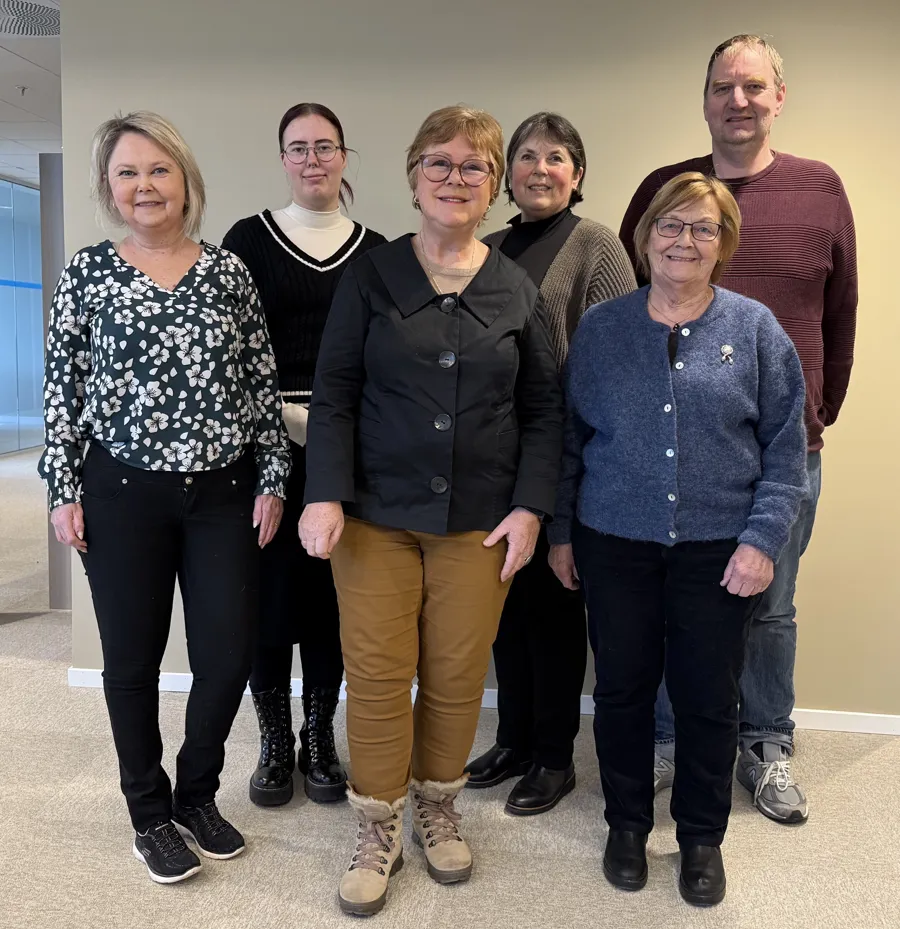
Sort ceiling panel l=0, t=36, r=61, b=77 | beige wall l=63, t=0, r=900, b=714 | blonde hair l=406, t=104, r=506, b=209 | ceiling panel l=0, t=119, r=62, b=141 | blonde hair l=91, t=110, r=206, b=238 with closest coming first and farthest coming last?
blonde hair l=406, t=104, r=506, b=209 → blonde hair l=91, t=110, r=206, b=238 → beige wall l=63, t=0, r=900, b=714 → ceiling panel l=0, t=36, r=61, b=77 → ceiling panel l=0, t=119, r=62, b=141

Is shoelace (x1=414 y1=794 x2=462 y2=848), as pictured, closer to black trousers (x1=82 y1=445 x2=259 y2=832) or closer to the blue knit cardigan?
black trousers (x1=82 y1=445 x2=259 y2=832)

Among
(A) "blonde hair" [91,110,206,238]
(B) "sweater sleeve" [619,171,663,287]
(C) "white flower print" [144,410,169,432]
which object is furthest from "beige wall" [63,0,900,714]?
(C) "white flower print" [144,410,169,432]

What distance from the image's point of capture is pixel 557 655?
7.09 feet

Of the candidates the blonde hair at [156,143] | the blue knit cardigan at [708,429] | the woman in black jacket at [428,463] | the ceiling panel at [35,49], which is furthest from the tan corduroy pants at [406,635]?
the ceiling panel at [35,49]

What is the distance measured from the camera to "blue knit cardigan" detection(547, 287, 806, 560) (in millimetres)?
1722

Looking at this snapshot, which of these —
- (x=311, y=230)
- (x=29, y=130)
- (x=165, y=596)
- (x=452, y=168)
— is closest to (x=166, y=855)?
(x=165, y=596)

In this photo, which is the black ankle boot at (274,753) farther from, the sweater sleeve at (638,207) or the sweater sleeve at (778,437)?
the sweater sleeve at (638,207)

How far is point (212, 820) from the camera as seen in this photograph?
78.4 inches

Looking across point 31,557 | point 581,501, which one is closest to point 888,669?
point 581,501

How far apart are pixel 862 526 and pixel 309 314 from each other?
6.18 feet

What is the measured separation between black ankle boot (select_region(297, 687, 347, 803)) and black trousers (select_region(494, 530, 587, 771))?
1.57ft

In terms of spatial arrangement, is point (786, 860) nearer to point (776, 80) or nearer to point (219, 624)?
point (219, 624)

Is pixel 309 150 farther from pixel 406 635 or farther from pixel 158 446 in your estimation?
pixel 406 635

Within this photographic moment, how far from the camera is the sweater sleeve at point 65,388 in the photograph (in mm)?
1756
